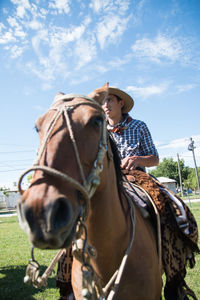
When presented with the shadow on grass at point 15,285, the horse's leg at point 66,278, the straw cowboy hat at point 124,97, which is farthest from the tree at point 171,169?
the horse's leg at point 66,278

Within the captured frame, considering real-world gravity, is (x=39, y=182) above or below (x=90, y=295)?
above

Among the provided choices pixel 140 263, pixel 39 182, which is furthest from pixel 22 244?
pixel 39 182

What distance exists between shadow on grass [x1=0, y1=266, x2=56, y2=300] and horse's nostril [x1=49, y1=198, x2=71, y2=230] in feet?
17.8

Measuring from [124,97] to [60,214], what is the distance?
2961mm

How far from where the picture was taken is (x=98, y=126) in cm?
210

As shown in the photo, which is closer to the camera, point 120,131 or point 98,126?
point 98,126

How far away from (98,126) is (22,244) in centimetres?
1252

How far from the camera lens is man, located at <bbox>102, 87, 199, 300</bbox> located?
3.02 m

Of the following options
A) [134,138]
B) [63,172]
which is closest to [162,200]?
[134,138]

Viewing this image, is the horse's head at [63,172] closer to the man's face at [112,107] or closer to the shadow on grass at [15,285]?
the man's face at [112,107]

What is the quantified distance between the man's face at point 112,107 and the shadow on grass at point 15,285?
4.82 m

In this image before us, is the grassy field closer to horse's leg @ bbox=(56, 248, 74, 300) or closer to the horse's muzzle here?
horse's leg @ bbox=(56, 248, 74, 300)

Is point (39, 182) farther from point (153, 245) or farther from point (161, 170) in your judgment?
point (161, 170)

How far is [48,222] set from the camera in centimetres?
146
